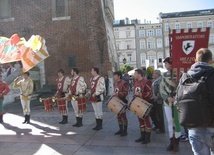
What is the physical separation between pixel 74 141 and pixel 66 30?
1219 cm

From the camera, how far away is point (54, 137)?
7.62 m

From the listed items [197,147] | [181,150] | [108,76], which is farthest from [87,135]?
[108,76]

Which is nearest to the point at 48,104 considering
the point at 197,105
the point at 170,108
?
the point at 170,108

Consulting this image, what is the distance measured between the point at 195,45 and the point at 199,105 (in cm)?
201

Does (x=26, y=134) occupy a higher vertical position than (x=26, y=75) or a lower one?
lower

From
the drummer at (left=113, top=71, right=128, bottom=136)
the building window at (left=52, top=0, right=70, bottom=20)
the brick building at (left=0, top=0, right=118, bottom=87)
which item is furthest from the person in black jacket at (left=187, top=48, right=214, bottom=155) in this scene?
the building window at (left=52, top=0, right=70, bottom=20)

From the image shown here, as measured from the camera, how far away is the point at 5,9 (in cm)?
1933

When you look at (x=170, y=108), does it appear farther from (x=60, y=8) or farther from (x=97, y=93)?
(x=60, y=8)

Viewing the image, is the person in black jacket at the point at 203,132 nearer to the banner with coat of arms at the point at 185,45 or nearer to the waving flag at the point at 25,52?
the banner with coat of arms at the point at 185,45

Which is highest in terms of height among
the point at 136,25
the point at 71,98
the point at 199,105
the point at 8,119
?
the point at 136,25

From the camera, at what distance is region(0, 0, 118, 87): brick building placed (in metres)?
18.0

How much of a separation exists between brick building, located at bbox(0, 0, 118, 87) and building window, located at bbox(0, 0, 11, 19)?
4.9 inches

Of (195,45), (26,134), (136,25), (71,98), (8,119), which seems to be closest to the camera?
(195,45)

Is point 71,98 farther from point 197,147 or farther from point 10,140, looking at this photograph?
point 197,147
